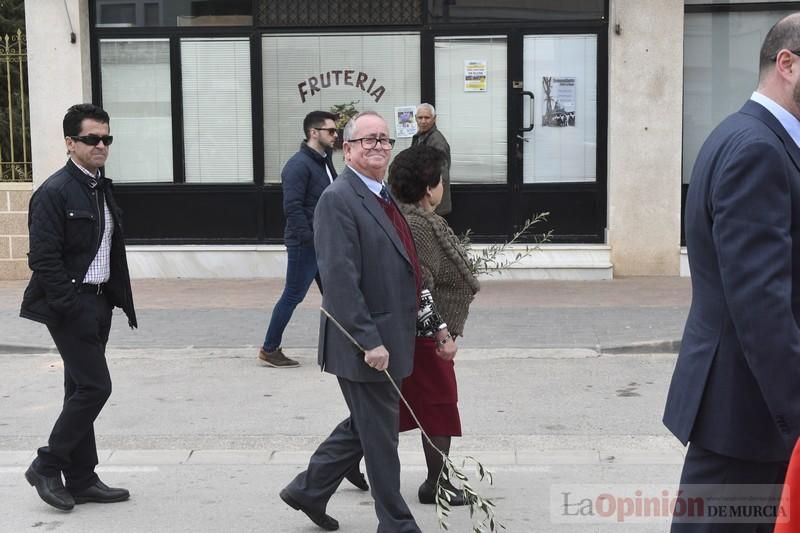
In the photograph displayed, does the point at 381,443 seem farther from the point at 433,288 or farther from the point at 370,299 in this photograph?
the point at 433,288

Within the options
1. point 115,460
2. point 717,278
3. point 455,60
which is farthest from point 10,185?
point 717,278

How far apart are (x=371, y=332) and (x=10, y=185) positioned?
31.1 ft

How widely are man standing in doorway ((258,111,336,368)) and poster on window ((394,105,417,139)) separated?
14.4ft

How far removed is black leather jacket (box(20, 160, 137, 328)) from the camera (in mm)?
5039

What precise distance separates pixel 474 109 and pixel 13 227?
218 inches

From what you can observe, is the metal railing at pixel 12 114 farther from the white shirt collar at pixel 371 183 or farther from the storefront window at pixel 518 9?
the white shirt collar at pixel 371 183

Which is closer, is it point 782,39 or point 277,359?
point 782,39

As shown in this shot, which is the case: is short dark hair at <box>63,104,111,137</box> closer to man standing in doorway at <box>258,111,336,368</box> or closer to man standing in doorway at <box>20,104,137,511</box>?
man standing in doorway at <box>20,104,137,511</box>

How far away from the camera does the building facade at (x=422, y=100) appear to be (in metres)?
12.3

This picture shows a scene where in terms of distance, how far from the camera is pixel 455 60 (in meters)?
12.5

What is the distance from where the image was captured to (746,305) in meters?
2.81

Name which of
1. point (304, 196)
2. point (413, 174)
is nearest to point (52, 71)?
point (304, 196)

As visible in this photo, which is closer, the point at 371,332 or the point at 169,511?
the point at 371,332

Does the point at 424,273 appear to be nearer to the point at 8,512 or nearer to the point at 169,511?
the point at 169,511
